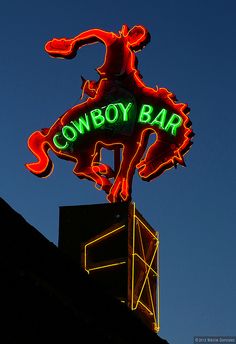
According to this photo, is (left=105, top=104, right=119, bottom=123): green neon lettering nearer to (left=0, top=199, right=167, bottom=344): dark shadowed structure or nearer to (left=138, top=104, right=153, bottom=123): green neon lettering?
(left=138, top=104, right=153, bottom=123): green neon lettering

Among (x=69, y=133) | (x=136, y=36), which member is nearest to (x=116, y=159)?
(x=69, y=133)

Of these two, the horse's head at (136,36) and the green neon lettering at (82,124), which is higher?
the horse's head at (136,36)

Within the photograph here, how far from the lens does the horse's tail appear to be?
2167 centimetres

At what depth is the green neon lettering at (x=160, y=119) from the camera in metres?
21.8

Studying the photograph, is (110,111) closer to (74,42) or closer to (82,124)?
(82,124)

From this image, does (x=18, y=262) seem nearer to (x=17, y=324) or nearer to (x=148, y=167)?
(x=17, y=324)

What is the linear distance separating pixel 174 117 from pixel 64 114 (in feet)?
9.40

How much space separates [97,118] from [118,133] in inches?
28.6

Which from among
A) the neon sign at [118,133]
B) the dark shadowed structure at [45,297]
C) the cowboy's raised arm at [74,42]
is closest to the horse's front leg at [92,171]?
the neon sign at [118,133]

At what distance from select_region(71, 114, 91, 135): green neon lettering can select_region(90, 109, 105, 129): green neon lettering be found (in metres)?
0.17

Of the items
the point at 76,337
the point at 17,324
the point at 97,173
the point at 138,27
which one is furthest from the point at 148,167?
the point at 17,324

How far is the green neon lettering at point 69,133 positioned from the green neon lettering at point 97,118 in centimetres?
56

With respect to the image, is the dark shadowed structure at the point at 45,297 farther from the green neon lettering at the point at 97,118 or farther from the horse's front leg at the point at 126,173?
the green neon lettering at the point at 97,118

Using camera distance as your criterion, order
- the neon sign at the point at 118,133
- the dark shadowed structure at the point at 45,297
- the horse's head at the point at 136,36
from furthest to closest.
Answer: the horse's head at the point at 136,36 → the neon sign at the point at 118,133 → the dark shadowed structure at the point at 45,297
